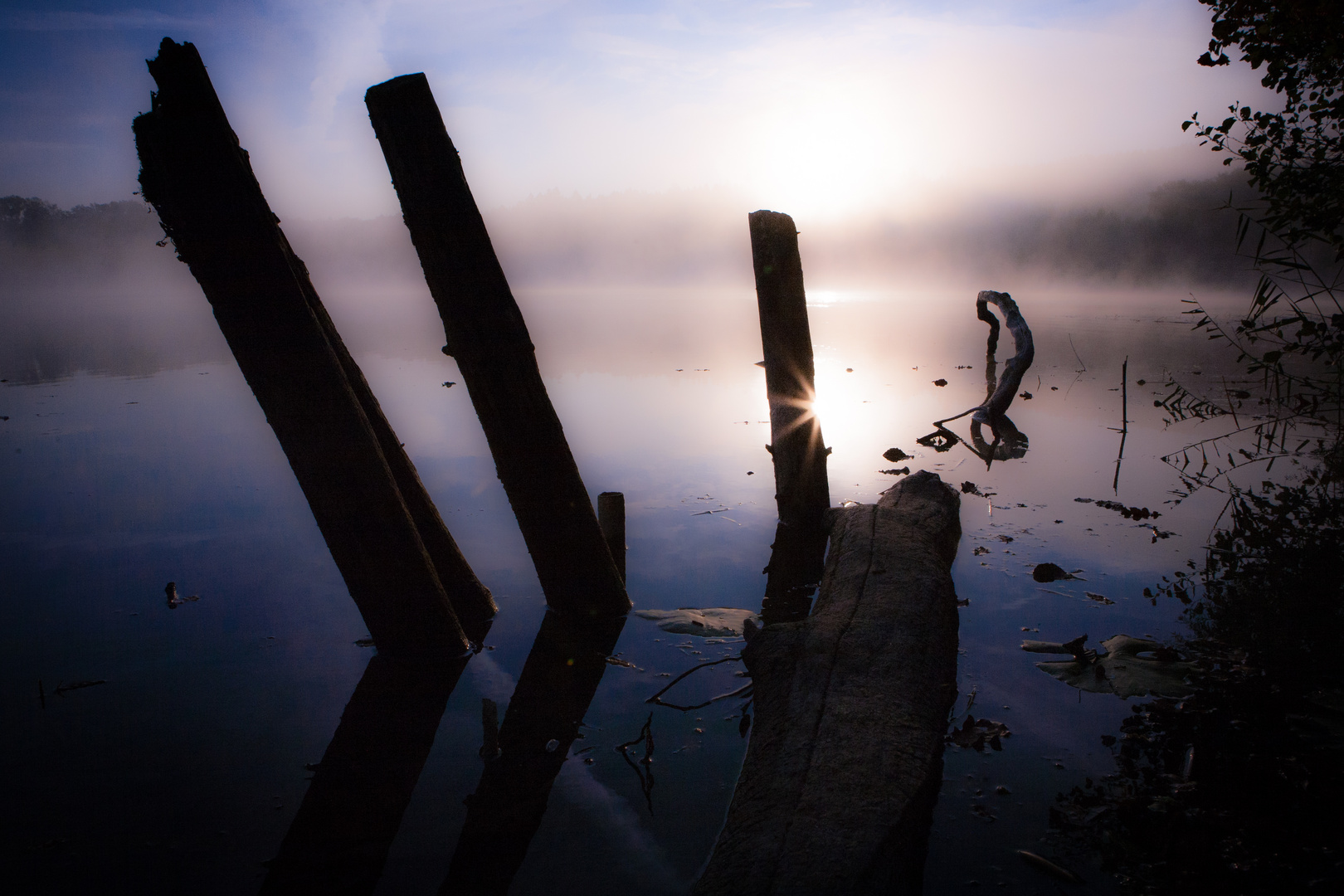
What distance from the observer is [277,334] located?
3.65 m

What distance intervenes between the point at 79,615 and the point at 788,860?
18.1ft

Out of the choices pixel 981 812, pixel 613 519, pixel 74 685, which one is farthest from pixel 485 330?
pixel 981 812

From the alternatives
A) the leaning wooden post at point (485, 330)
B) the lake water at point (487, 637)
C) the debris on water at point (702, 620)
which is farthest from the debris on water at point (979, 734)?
the leaning wooden post at point (485, 330)

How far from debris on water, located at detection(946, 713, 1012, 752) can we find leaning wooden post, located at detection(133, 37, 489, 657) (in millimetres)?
3047

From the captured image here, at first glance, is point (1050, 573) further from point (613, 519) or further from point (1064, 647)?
point (613, 519)

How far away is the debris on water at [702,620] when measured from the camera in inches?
187

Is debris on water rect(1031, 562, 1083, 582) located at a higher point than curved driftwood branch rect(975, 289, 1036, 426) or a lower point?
lower

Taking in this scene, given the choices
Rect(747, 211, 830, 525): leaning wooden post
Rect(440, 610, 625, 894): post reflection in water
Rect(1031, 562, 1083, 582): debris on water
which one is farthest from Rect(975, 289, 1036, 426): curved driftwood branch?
Rect(440, 610, 625, 894): post reflection in water

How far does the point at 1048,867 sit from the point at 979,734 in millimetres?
878

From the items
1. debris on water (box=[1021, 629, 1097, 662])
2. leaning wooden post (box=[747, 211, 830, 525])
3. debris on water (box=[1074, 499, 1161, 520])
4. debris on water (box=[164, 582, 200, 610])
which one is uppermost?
leaning wooden post (box=[747, 211, 830, 525])

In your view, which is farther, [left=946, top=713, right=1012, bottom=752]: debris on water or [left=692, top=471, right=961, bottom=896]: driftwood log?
[left=946, top=713, right=1012, bottom=752]: debris on water

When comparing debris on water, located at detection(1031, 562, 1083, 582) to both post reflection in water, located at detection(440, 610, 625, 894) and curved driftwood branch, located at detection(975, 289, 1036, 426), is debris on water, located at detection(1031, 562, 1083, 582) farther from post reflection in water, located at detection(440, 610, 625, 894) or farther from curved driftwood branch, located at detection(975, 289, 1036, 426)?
curved driftwood branch, located at detection(975, 289, 1036, 426)

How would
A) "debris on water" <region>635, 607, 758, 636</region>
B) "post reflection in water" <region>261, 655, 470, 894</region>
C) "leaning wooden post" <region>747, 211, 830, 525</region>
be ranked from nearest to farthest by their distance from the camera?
"post reflection in water" <region>261, 655, 470, 894</region> → "debris on water" <region>635, 607, 758, 636</region> → "leaning wooden post" <region>747, 211, 830, 525</region>

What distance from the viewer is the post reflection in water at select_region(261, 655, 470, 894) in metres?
2.77
